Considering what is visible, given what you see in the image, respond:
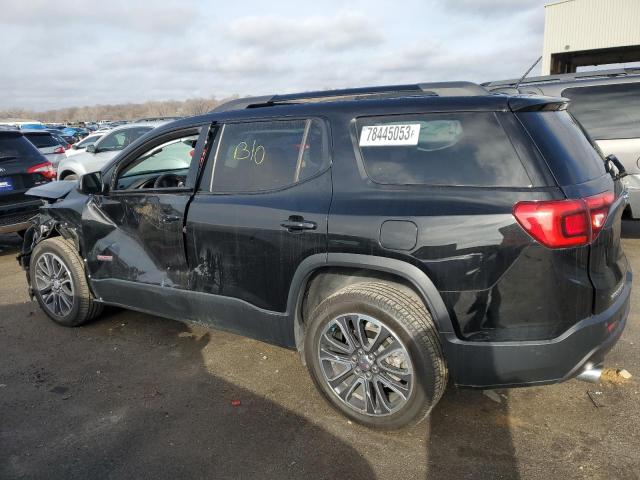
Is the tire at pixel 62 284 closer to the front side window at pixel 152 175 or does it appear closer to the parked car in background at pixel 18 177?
the front side window at pixel 152 175

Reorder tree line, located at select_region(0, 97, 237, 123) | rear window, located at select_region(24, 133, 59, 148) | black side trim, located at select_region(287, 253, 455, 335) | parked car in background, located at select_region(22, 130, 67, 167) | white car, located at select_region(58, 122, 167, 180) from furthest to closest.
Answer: tree line, located at select_region(0, 97, 237, 123), rear window, located at select_region(24, 133, 59, 148), parked car in background, located at select_region(22, 130, 67, 167), white car, located at select_region(58, 122, 167, 180), black side trim, located at select_region(287, 253, 455, 335)

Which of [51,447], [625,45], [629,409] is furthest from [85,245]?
[625,45]

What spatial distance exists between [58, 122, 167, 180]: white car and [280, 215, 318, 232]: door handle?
27.5ft

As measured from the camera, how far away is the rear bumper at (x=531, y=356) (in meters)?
2.43

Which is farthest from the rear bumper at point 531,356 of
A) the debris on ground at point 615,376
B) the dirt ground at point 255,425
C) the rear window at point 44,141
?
the rear window at point 44,141

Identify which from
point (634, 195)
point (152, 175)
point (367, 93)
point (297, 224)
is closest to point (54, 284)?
point (152, 175)

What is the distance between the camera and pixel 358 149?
9.39ft

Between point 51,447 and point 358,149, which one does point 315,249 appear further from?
point 51,447

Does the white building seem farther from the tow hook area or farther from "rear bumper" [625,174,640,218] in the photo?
the tow hook area

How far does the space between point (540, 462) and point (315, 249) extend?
1.56 meters

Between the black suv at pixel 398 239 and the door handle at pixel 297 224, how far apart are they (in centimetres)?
1

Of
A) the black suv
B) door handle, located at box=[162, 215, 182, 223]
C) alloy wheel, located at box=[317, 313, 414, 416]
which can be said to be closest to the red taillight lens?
the black suv

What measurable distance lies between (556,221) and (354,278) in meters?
1.11

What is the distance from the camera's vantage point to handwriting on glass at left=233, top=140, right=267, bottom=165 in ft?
10.7
